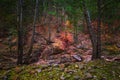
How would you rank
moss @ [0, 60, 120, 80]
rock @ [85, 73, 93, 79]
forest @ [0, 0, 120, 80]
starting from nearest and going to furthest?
1. rock @ [85, 73, 93, 79]
2. moss @ [0, 60, 120, 80]
3. forest @ [0, 0, 120, 80]

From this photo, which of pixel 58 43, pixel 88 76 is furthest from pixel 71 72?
pixel 58 43

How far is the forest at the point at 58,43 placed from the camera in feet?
23.0

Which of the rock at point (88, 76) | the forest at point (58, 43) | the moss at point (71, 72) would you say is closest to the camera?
the rock at point (88, 76)

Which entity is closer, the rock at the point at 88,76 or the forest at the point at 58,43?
the rock at the point at 88,76

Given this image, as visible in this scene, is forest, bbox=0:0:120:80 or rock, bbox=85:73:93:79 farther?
forest, bbox=0:0:120:80

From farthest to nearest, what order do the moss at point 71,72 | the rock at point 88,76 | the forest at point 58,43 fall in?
the forest at point 58,43 < the moss at point 71,72 < the rock at point 88,76

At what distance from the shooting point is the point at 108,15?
24.6 meters

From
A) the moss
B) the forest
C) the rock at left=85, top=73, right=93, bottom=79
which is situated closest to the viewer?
the rock at left=85, top=73, right=93, bottom=79

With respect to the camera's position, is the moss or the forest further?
the forest

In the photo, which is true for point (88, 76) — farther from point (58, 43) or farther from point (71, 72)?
point (58, 43)

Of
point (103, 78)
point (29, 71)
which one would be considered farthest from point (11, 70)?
point (103, 78)

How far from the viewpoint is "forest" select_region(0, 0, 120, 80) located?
276 inches

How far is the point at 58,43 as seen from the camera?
2331cm

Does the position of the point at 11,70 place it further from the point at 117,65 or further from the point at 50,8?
the point at 50,8
